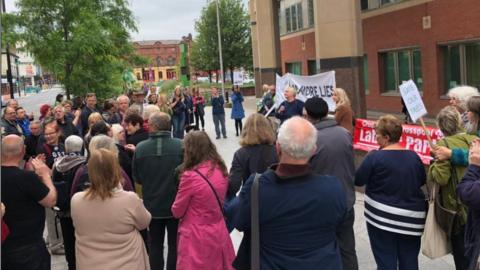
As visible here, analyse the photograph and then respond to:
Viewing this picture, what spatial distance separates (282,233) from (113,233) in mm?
1516

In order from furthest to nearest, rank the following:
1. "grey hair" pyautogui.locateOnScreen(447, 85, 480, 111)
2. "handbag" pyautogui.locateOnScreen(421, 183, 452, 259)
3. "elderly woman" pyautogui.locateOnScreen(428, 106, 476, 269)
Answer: "grey hair" pyautogui.locateOnScreen(447, 85, 480, 111) < "handbag" pyautogui.locateOnScreen(421, 183, 452, 259) < "elderly woman" pyautogui.locateOnScreen(428, 106, 476, 269)

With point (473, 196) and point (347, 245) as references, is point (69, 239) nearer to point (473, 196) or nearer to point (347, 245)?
point (347, 245)

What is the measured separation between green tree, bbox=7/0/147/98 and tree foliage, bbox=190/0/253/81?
39235mm

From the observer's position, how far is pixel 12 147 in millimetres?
4262

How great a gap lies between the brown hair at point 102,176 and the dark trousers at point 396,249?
2.32 metres

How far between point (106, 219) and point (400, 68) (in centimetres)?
2068

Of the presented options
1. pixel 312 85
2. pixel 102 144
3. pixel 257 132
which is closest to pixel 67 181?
pixel 102 144

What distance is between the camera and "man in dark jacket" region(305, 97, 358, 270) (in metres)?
4.83

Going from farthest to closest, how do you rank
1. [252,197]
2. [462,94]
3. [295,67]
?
1. [295,67]
2. [462,94]
3. [252,197]

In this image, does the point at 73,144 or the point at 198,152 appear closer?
the point at 198,152

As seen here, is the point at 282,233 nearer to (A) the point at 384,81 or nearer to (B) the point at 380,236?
(B) the point at 380,236

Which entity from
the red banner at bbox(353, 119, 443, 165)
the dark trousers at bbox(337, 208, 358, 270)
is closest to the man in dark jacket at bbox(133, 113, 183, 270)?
the dark trousers at bbox(337, 208, 358, 270)

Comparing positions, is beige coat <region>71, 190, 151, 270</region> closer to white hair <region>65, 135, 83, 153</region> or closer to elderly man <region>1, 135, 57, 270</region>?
elderly man <region>1, 135, 57, 270</region>

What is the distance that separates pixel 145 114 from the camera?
27.1ft
